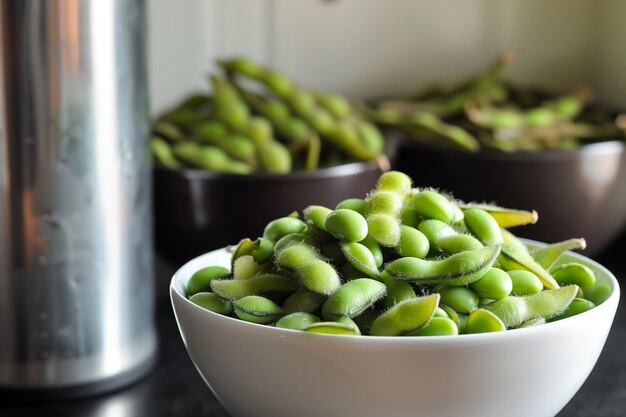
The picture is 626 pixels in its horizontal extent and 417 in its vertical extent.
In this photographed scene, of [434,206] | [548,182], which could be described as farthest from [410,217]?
[548,182]

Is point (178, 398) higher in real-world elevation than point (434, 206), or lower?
lower

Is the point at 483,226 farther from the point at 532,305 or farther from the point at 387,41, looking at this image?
the point at 387,41

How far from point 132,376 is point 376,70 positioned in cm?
73

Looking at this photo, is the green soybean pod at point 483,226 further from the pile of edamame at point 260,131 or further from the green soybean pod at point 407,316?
the pile of edamame at point 260,131

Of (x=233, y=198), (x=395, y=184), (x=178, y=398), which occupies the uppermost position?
(x=395, y=184)

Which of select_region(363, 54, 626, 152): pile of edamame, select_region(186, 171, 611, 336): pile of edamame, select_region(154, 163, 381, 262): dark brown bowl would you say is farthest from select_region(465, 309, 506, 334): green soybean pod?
select_region(363, 54, 626, 152): pile of edamame

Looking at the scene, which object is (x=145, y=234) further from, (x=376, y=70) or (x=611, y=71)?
(x=611, y=71)

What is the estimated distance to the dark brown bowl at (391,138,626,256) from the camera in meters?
1.07

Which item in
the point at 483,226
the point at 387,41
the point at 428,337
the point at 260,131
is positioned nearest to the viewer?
the point at 428,337

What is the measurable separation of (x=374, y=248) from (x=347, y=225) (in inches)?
1.2

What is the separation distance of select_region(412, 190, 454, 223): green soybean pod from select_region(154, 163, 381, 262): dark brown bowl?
0.36 meters

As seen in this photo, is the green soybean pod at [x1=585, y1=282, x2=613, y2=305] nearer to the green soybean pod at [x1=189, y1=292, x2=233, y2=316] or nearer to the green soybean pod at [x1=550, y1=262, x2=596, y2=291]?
the green soybean pod at [x1=550, y1=262, x2=596, y2=291]

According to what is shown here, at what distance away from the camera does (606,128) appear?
1168 millimetres

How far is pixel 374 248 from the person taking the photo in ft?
1.98
